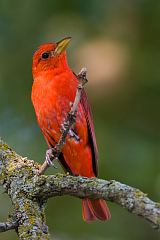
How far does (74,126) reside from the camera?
15.4 ft

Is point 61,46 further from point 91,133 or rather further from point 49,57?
point 91,133

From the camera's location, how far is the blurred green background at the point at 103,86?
4918 mm

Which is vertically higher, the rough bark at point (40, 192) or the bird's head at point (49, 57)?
the bird's head at point (49, 57)

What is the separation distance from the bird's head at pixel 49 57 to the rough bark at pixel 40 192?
159 centimetres

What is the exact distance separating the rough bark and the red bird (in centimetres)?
94

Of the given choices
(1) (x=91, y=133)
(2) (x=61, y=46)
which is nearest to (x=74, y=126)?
(1) (x=91, y=133)

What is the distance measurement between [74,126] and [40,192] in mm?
1301

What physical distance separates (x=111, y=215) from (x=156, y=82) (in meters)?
1.13

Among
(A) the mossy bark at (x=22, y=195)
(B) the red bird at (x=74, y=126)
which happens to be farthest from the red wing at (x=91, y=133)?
(A) the mossy bark at (x=22, y=195)

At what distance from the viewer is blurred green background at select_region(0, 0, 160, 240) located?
4.92m

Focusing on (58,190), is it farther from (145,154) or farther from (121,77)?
(121,77)

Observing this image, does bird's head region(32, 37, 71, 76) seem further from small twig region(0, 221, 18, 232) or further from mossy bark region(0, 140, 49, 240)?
small twig region(0, 221, 18, 232)

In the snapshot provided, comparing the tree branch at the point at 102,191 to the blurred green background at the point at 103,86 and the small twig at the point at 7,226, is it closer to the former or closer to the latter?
the small twig at the point at 7,226

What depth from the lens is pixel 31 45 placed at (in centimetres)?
602
